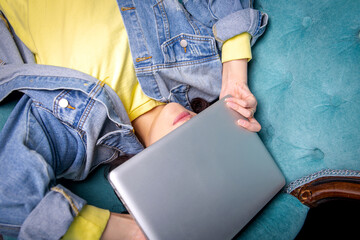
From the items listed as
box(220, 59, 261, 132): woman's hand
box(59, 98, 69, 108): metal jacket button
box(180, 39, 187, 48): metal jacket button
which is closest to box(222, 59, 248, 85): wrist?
box(220, 59, 261, 132): woman's hand

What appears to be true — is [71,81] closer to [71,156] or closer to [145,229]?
[71,156]

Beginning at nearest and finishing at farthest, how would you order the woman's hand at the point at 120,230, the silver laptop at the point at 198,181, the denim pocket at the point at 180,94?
the silver laptop at the point at 198,181 → the woman's hand at the point at 120,230 → the denim pocket at the point at 180,94

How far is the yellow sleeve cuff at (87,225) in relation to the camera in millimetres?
510

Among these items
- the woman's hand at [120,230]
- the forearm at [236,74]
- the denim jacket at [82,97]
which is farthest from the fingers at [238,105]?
the woman's hand at [120,230]

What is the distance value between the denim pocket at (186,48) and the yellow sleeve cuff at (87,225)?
2.00ft

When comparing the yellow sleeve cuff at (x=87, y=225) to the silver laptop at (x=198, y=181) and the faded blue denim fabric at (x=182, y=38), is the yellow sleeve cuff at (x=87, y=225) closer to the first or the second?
the silver laptop at (x=198, y=181)

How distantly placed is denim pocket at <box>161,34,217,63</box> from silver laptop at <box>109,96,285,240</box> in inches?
13.6

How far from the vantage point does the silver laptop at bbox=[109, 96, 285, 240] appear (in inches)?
16.4

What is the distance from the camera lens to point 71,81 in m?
0.68

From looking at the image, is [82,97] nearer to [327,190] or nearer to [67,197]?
[67,197]

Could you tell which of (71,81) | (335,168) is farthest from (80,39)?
(335,168)

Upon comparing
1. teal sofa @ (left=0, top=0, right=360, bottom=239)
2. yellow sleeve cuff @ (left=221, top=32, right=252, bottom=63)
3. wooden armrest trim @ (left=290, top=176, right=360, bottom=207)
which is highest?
yellow sleeve cuff @ (left=221, top=32, right=252, bottom=63)

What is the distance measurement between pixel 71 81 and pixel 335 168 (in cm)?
92

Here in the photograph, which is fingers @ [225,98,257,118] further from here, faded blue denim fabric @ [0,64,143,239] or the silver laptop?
faded blue denim fabric @ [0,64,143,239]
